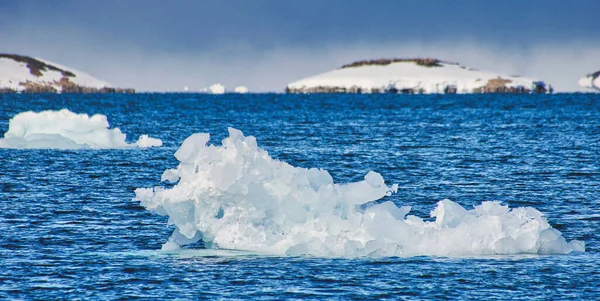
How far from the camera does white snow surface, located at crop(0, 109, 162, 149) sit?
1802 inches

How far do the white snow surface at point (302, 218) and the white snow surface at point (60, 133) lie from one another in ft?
89.5

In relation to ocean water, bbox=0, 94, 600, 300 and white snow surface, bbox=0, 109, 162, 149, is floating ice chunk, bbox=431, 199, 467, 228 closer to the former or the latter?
ocean water, bbox=0, 94, 600, 300

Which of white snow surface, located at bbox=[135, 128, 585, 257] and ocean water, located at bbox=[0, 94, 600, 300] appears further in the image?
white snow surface, located at bbox=[135, 128, 585, 257]

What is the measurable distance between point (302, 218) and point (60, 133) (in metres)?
30.0

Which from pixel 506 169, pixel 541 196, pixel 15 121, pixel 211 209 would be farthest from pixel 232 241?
pixel 15 121

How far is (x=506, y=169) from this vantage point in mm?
37156

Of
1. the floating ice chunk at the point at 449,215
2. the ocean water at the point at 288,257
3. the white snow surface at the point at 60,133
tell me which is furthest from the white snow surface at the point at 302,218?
the white snow surface at the point at 60,133

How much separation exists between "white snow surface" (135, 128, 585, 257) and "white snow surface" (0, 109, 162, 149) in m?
27.3

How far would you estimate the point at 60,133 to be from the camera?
4691 cm

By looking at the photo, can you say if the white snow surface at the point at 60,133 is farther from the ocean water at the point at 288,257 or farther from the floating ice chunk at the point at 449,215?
the floating ice chunk at the point at 449,215

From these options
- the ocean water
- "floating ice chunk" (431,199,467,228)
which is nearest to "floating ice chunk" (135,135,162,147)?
the ocean water

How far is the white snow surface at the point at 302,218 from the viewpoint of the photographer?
1891 cm

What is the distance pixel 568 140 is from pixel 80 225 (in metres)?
37.7

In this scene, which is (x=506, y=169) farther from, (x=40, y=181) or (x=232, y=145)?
(x=232, y=145)
